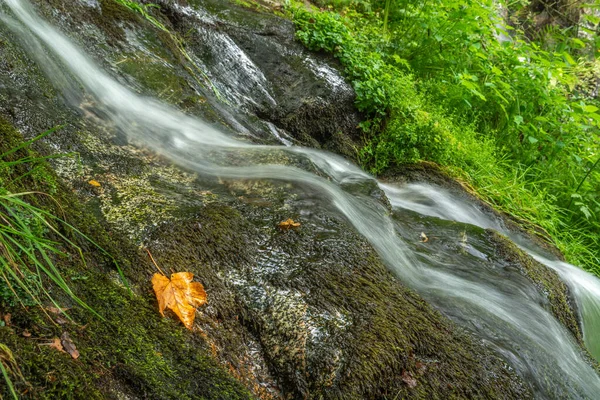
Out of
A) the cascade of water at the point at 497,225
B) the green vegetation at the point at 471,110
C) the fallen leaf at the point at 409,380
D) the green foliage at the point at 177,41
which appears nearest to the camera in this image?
the fallen leaf at the point at 409,380

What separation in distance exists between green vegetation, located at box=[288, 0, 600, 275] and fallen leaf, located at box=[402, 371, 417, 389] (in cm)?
325

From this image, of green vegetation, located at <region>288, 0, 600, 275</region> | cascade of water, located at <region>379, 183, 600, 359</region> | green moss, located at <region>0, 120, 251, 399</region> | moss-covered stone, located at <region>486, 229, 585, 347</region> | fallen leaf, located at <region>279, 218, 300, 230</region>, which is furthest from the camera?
green vegetation, located at <region>288, 0, 600, 275</region>

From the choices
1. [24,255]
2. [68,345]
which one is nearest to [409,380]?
[68,345]

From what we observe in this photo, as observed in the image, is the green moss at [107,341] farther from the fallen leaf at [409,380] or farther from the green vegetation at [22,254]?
the fallen leaf at [409,380]

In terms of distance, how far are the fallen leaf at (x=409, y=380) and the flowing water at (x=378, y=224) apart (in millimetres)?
550

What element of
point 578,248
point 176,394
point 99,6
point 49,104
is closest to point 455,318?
point 176,394

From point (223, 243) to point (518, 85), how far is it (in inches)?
208

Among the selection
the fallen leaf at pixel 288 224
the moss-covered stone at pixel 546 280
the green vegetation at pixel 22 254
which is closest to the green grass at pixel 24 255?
the green vegetation at pixel 22 254

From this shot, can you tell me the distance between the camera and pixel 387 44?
669 centimetres

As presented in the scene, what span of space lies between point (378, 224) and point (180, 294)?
1.60 meters

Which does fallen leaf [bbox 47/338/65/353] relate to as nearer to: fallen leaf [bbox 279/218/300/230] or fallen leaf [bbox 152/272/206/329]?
fallen leaf [bbox 152/272/206/329]

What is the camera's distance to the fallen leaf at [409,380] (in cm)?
A: 206

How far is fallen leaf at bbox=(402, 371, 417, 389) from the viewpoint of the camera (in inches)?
81.0

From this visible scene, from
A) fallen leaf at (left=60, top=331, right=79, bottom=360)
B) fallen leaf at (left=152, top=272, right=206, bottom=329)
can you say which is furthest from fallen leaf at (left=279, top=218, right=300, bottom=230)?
fallen leaf at (left=60, top=331, right=79, bottom=360)
